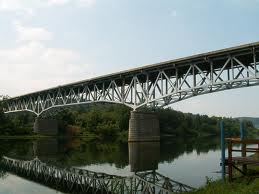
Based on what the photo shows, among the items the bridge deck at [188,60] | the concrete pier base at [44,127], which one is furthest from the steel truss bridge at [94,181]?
the concrete pier base at [44,127]

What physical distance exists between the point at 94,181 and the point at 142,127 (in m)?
42.5

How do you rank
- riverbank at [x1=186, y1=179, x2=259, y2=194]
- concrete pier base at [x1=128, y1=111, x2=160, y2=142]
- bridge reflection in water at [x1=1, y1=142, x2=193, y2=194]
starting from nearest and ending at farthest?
riverbank at [x1=186, y1=179, x2=259, y2=194]
bridge reflection in water at [x1=1, y1=142, x2=193, y2=194]
concrete pier base at [x1=128, y1=111, x2=160, y2=142]

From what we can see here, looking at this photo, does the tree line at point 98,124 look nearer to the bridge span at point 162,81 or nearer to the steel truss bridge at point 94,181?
the bridge span at point 162,81

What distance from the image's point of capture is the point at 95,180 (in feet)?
84.7

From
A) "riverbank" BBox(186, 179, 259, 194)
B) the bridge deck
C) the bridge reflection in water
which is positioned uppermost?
the bridge deck

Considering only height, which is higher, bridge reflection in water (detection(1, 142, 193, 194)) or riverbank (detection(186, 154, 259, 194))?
riverbank (detection(186, 154, 259, 194))

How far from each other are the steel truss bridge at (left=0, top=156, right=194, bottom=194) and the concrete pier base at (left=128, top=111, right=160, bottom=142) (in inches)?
1340

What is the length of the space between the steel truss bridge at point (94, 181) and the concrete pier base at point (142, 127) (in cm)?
3405

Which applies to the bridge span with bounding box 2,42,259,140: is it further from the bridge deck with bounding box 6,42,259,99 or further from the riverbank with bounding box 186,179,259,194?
the riverbank with bounding box 186,179,259,194

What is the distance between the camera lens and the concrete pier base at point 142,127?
67.0 metres

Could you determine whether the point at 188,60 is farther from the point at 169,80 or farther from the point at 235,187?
the point at 235,187

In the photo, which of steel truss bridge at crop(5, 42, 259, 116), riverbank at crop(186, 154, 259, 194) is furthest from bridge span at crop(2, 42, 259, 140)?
riverbank at crop(186, 154, 259, 194)

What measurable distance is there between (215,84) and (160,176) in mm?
27761

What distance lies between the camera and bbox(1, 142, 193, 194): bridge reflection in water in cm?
2200
